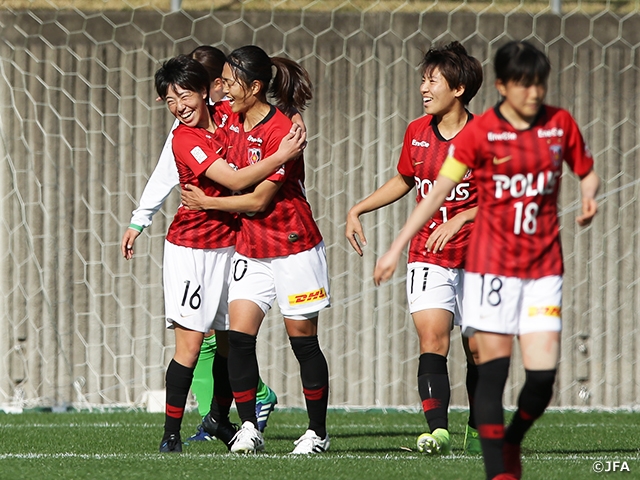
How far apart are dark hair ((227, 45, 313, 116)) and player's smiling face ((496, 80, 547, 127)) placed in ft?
5.16

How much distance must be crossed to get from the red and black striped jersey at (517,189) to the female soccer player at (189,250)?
1.67 metres

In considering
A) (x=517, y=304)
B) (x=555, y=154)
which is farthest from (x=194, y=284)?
(x=555, y=154)

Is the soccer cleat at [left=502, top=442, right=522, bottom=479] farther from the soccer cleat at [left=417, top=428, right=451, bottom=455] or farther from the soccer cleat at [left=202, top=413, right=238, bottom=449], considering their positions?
the soccer cleat at [left=202, top=413, right=238, bottom=449]

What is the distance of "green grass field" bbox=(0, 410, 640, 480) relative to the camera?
4.19 meters

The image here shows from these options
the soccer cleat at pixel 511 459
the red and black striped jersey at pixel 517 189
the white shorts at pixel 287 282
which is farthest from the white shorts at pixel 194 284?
the soccer cleat at pixel 511 459

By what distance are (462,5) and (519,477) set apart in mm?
5094

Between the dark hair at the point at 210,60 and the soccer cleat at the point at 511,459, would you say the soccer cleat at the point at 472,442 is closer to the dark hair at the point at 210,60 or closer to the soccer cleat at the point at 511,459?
the soccer cleat at the point at 511,459

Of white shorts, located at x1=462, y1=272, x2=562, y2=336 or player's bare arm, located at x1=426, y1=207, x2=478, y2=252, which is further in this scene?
player's bare arm, located at x1=426, y1=207, x2=478, y2=252

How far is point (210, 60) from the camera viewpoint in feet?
18.3

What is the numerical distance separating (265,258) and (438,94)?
1163 mm

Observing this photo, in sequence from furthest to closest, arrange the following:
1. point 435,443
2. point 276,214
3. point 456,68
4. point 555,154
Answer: point 456,68 < point 276,214 < point 435,443 < point 555,154

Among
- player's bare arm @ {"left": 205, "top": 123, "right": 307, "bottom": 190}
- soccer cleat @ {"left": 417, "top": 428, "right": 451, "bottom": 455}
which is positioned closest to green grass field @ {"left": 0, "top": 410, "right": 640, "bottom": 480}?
soccer cleat @ {"left": 417, "top": 428, "right": 451, "bottom": 455}

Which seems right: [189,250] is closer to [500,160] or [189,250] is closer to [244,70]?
[244,70]

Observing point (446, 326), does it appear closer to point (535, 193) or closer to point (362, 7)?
point (535, 193)
